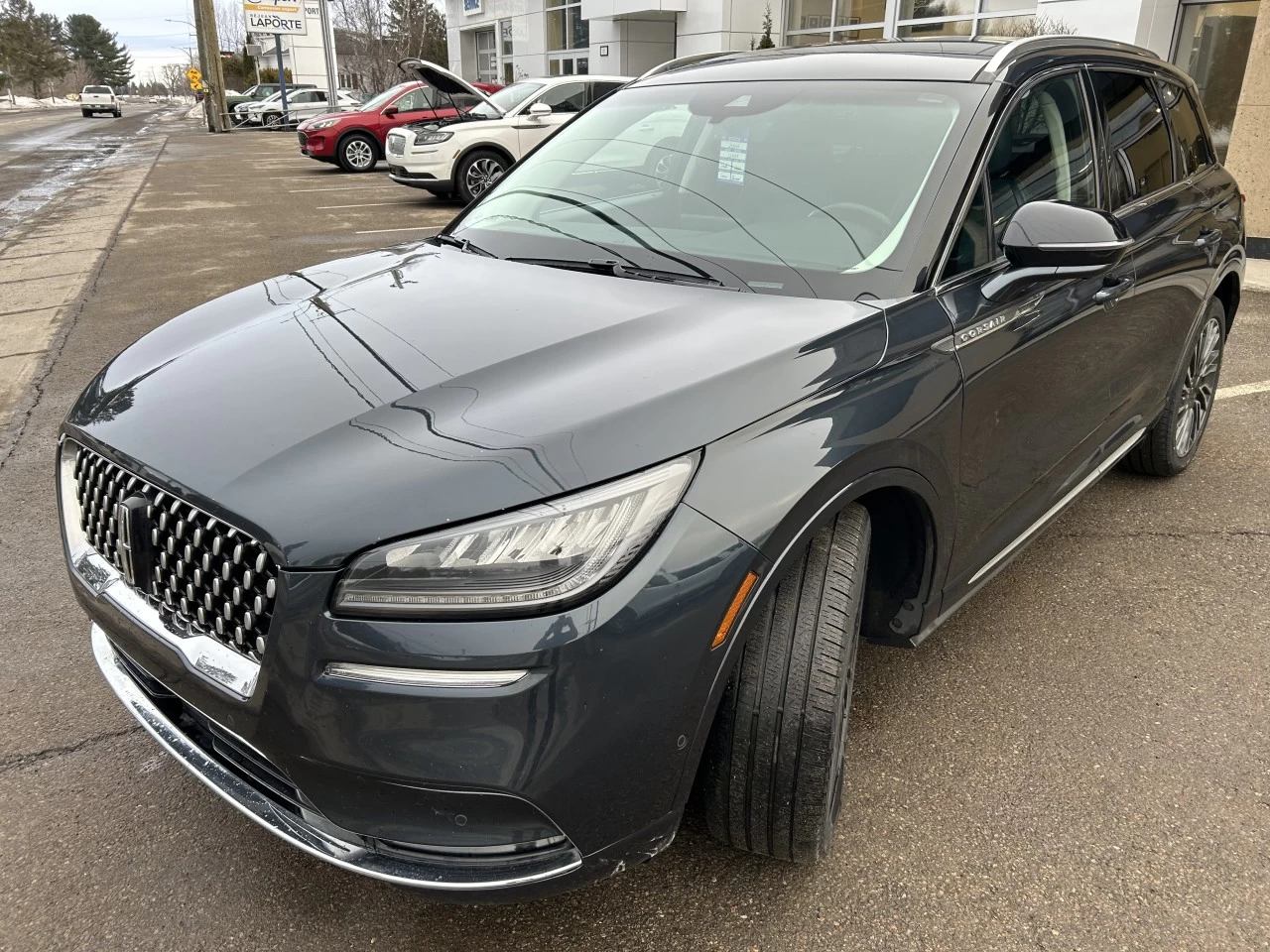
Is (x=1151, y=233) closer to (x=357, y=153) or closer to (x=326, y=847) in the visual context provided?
(x=326, y=847)

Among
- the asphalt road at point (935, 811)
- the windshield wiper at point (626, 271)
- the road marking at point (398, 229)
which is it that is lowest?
the asphalt road at point (935, 811)

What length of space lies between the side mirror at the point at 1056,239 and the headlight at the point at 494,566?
1358 millimetres

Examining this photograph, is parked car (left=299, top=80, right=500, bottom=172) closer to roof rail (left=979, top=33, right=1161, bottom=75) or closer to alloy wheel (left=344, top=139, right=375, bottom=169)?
alloy wheel (left=344, top=139, right=375, bottom=169)

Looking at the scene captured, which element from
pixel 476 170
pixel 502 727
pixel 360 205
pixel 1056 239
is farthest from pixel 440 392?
pixel 360 205

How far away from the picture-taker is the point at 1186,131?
12.7ft

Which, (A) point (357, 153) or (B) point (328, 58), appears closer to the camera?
(A) point (357, 153)

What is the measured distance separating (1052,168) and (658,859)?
222cm

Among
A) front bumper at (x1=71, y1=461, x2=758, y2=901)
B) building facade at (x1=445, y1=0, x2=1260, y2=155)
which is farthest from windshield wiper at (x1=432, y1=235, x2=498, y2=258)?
building facade at (x1=445, y1=0, x2=1260, y2=155)

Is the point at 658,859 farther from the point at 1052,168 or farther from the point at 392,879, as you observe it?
the point at 1052,168

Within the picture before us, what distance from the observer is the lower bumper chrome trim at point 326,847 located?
163 cm

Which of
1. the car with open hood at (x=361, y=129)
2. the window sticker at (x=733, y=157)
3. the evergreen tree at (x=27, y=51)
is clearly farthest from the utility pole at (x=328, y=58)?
the evergreen tree at (x=27, y=51)

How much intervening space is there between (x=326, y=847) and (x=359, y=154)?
19.1m

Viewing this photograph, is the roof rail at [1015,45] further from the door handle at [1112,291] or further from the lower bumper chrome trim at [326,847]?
the lower bumper chrome trim at [326,847]

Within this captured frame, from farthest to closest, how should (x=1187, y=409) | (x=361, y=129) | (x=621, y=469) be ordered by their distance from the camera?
(x=361, y=129) < (x=1187, y=409) < (x=621, y=469)
